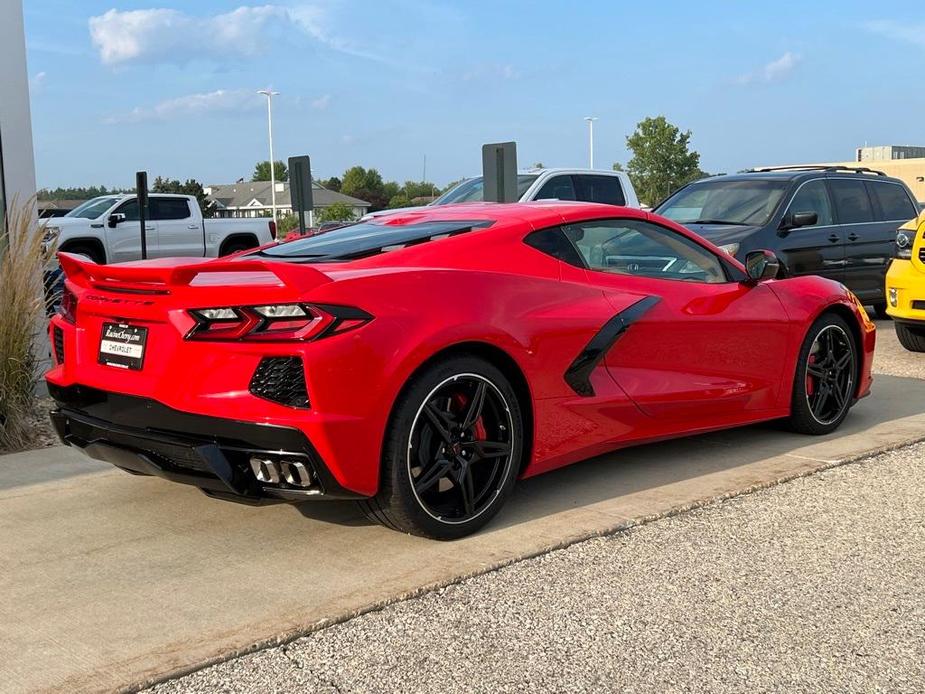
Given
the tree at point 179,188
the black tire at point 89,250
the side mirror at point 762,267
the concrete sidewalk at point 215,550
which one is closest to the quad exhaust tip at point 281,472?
the concrete sidewalk at point 215,550

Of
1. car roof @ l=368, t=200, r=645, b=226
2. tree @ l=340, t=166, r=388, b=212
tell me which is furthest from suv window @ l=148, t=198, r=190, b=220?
tree @ l=340, t=166, r=388, b=212

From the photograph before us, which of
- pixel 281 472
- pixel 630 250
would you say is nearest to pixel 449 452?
pixel 281 472

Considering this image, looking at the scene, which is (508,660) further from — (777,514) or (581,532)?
(777,514)

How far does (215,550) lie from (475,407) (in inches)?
46.5

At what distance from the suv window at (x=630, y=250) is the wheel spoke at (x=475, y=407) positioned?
82 cm

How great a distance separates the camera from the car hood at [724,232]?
34.8ft

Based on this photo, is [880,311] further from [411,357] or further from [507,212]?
[411,357]

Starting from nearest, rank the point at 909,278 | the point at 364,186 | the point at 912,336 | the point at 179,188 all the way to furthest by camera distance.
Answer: the point at 909,278, the point at 912,336, the point at 179,188, the point at 364,186

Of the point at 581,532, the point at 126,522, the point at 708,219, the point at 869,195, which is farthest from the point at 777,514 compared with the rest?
the point at 869,195

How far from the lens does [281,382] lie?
3.75m

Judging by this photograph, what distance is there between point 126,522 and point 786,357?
3.61 meters

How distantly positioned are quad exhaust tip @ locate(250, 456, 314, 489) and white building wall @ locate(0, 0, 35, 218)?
4.78m

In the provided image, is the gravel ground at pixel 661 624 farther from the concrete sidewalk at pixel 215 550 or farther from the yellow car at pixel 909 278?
the yellow car at pixel 909 278

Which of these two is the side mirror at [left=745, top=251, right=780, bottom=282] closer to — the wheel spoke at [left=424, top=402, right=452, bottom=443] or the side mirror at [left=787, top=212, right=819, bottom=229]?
the wheel spoke at [left=424, top=402, right=452, bottom=443]
